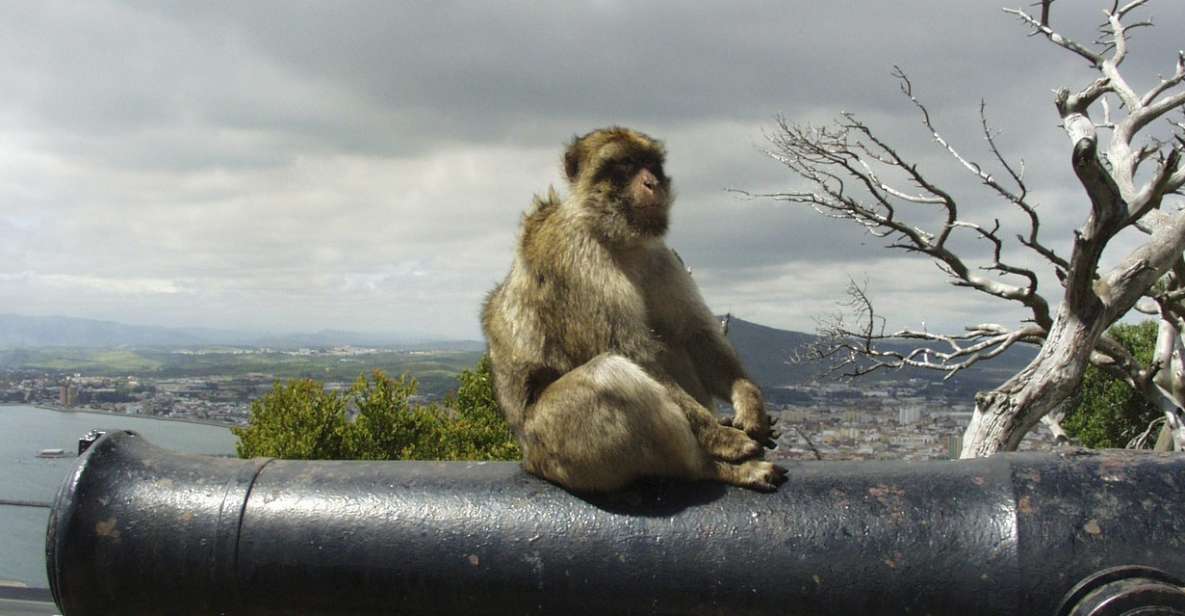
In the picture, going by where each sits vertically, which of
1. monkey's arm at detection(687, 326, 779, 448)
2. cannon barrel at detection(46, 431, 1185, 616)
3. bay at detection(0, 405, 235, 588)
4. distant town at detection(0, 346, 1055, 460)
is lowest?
bay at detection(0, 405, 235, 588)

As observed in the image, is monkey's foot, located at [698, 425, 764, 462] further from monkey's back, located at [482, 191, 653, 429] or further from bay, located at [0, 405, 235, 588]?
bay, located at [0, 405, 235, 588]

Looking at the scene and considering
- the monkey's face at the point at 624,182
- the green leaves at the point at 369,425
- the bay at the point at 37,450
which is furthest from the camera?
the green leaves at the point at 369,425

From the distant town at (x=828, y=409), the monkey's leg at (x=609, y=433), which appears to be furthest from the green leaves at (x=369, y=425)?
the monkey's leg at (x=609, y=433)

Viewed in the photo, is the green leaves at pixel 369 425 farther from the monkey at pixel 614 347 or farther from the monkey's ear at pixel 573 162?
the monkey at pixel 614 347

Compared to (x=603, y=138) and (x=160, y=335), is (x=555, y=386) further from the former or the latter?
(x=160, y=335)

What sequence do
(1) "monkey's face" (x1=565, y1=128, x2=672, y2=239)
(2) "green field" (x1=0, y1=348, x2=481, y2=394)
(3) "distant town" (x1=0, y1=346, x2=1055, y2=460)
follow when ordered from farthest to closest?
1. (2) "green field" (x1=0, y1=348, x2=481, y2=394)
2. (3) "distant town" (x1=0, y1=346, x2=1055, y2=460)
3. (1) "monkey's face" (x1=565, y1=128, x2=672, y2=239)

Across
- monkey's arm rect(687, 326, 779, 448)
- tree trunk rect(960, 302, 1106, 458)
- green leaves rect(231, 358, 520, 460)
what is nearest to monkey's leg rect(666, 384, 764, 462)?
monkey's arm rect(687, 326, 779, 448)

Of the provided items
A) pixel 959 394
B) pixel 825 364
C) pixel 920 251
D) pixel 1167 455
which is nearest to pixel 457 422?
pixel 825 364
